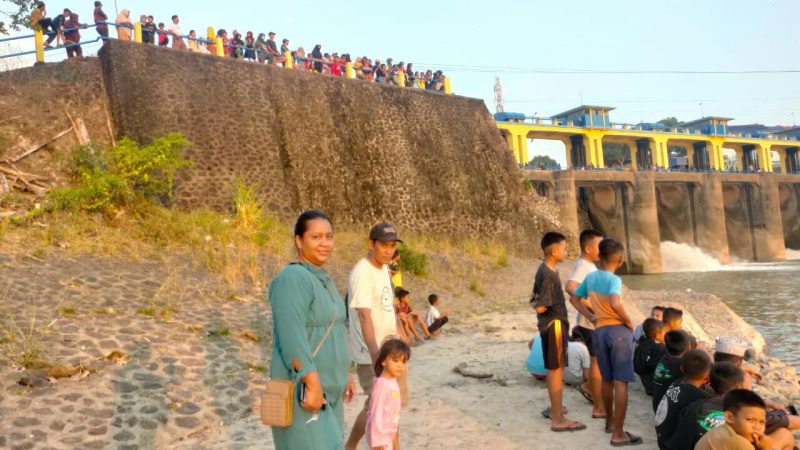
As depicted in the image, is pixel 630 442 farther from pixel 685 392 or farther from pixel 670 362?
pixel 685 392

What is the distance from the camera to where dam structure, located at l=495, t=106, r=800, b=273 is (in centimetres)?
3148

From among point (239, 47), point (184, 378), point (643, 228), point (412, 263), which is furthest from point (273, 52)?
point (643, 228)

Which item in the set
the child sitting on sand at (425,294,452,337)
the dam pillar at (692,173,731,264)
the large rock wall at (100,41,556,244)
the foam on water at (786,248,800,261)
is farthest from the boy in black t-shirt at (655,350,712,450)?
the foam on water at (786,248,800,261)

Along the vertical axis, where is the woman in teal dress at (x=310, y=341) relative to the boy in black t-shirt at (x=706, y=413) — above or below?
above

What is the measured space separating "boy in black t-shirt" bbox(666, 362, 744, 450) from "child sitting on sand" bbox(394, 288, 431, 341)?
203 inches

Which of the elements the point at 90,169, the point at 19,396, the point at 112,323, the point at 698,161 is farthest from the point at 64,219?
the point at 698,161

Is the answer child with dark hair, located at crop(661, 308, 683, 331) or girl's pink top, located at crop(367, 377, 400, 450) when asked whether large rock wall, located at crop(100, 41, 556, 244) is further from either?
girl's pink top, located at crop(367, 377, 400, 450)

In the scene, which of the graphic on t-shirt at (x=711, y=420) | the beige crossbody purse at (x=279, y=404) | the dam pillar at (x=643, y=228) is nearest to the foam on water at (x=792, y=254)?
the dam pillar at (x=643, y=228)

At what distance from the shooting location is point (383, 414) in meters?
3.55

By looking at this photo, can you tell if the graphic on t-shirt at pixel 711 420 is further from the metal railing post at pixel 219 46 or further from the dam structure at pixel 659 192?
the dam structure at pixel 659 192

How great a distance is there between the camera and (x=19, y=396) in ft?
16.7

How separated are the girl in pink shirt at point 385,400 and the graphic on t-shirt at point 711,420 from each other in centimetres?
182

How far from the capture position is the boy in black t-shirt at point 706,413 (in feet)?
11.9

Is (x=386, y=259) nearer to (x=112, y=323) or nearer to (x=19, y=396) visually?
(x=19, y=396)
